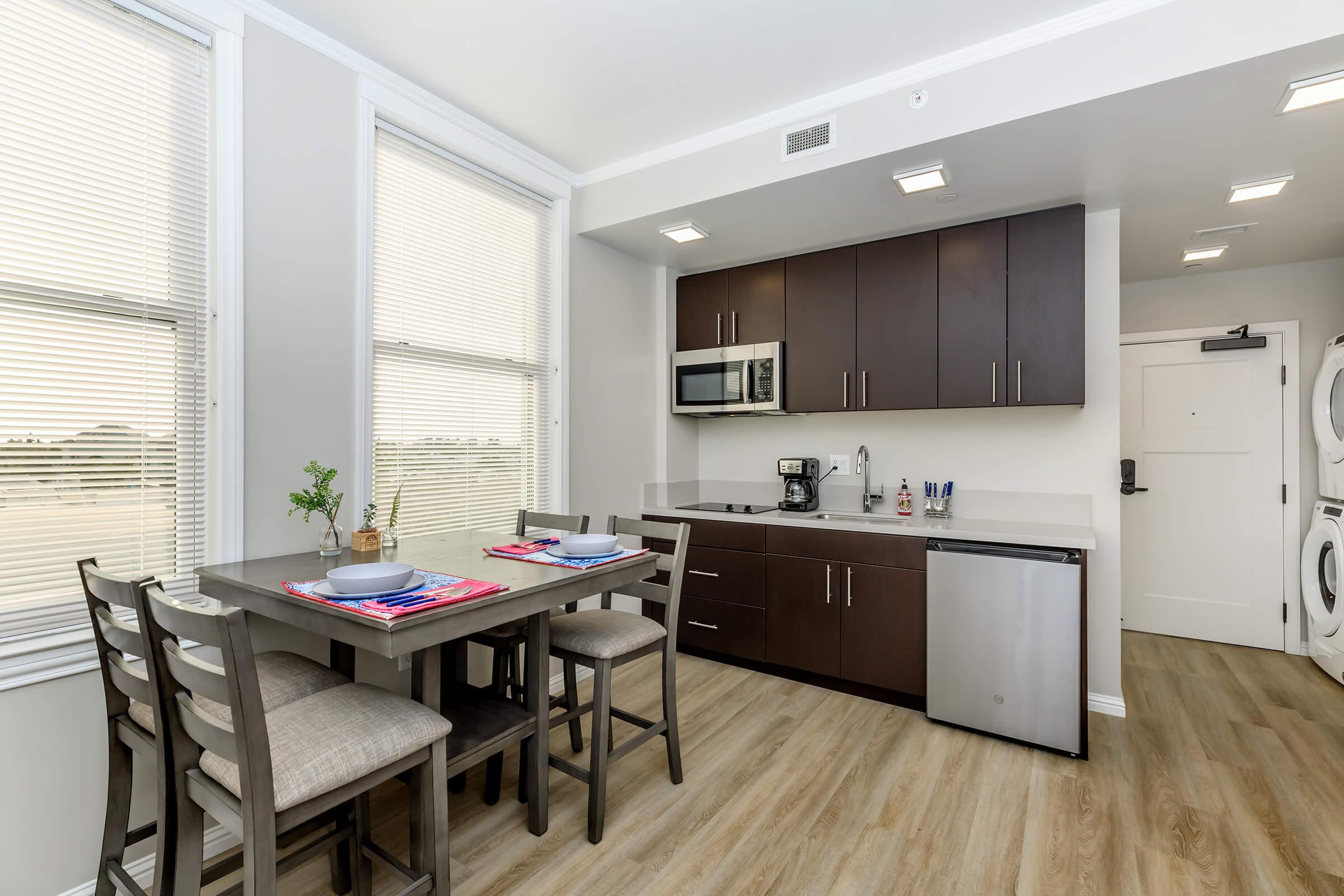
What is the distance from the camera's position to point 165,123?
6.26ft

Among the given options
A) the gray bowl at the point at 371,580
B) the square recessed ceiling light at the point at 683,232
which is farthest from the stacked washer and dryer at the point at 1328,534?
the gray bowl at the point at 371,580

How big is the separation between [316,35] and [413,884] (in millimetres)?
2628

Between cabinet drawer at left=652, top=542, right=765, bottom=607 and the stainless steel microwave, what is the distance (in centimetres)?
83

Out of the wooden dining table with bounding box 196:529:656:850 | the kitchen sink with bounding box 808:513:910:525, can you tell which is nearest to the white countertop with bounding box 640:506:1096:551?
the kitchen sink with bounding box 808:513:910:525

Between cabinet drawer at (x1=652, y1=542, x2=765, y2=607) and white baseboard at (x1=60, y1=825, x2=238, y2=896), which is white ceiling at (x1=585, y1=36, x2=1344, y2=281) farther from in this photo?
white baseboard at (x1=60, y1=825, x2=238, y2=896)

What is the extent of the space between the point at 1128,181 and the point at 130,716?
3.80m

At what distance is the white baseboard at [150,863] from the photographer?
1.71 metres

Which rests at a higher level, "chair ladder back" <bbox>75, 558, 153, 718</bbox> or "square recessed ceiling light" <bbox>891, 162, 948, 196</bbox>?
"square recessed ceiling light" <bbox>891, 162, 948, 196</bbox>

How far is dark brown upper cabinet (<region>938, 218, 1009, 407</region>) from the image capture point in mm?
2984

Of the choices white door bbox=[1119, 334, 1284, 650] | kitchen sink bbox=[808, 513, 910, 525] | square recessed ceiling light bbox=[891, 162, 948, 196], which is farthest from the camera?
white door bbox=[1119, 334, 1284, 650]

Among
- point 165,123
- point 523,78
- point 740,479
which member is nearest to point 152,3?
point 165,123

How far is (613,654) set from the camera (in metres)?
2.10

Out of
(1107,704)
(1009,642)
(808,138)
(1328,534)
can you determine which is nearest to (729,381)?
(808,138)

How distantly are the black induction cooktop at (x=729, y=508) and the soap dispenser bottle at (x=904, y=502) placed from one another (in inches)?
28.2
